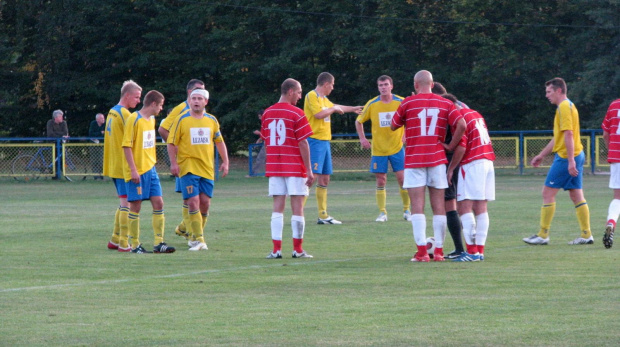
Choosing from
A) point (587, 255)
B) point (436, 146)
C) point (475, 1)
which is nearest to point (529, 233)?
point (587, 255)

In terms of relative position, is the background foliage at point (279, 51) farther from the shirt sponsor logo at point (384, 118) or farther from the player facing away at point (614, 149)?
the player facing away at point (614, 149)

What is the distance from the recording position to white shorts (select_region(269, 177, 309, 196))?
1098 centimetres

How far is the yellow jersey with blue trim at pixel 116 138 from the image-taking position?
12125 mm

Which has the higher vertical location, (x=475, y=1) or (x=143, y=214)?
(x=475, y=1)

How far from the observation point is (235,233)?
14328mm

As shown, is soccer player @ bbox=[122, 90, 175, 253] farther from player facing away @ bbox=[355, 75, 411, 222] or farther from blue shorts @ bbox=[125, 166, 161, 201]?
player facing away @ bbox=[355, 75, 411, 222]

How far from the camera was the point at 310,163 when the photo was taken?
38.1ft

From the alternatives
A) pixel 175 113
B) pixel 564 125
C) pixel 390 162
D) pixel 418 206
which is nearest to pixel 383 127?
pixel 390 162

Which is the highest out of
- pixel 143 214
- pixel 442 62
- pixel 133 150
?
pixel 442 62

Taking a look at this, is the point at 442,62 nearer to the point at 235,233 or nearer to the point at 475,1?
the point at 475,1

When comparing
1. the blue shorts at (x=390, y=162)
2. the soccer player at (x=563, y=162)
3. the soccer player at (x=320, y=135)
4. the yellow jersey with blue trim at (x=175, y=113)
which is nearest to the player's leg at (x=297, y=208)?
the yellow jersey with blue trim at (x=175, y=113)

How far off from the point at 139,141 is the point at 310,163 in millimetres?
2000

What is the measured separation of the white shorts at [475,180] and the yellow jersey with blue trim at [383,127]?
17.7 ft

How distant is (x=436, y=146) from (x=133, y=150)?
143 inches
